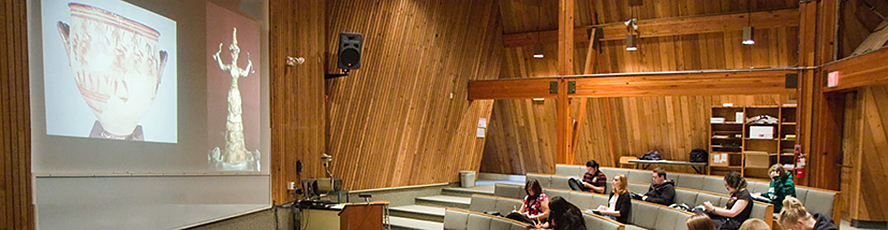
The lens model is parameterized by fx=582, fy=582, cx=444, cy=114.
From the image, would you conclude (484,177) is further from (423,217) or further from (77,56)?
(77,56)

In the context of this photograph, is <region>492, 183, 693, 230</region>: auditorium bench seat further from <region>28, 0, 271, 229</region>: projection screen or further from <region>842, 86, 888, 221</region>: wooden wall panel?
<region>842, 86, 888, 221</region>: wooden wall panel

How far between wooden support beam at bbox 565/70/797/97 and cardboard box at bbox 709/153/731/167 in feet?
8.41

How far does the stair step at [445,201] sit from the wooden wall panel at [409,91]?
12.5 inches

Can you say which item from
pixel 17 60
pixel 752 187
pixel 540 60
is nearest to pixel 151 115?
pixel 17 60

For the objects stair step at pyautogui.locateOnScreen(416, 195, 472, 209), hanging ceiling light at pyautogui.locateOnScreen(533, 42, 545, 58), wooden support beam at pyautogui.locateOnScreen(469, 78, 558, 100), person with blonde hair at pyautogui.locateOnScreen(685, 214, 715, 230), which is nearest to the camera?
person with blonde hair at pyautogui.locateOnScreen(685, 214, 715, 230)

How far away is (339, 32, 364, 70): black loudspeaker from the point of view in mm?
7258

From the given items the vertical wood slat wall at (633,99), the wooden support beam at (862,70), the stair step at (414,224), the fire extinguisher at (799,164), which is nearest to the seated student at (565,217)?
the stair step at (414,224)

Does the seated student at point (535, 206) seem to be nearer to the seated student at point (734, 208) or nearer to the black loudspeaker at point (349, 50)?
the seated student at point (734, 208)

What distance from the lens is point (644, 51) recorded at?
10.1m

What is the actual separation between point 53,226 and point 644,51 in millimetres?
8868

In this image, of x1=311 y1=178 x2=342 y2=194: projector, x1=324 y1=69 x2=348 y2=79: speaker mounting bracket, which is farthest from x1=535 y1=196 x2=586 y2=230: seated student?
x1=324 y1=69 x2=348 y2=79: speaker mounting bracket

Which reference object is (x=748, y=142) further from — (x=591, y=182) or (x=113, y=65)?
(x=113, y=65)

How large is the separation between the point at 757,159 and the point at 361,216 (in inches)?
277

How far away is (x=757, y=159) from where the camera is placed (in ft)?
31.8
